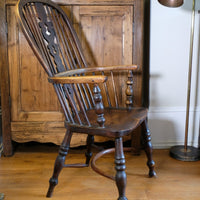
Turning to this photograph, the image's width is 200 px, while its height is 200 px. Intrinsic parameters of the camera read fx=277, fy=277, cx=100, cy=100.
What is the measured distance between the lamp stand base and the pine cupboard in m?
0.31

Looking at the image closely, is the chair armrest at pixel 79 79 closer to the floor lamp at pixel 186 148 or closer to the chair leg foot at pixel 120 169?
the chair leg foot at pixel 120 169

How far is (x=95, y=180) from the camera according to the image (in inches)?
73.5

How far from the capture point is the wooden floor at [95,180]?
5.52 feet

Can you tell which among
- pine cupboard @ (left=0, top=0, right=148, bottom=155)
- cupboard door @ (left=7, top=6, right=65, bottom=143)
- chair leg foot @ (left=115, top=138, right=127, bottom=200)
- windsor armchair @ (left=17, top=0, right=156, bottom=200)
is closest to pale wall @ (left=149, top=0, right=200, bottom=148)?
pine cupboard @ (left=0, top=0, right=148, bottom=155)

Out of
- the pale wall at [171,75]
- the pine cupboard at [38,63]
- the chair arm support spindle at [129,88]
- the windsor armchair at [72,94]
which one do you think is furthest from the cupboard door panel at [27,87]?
the pale wall at [171,75]

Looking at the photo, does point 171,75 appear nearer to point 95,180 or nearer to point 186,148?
point 186,148

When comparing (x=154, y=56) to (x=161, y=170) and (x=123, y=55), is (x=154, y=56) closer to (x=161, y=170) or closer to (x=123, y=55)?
(x=123, y=55)

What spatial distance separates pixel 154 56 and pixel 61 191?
1308 millimetres

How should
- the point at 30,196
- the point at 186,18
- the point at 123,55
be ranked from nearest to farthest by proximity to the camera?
the point at 30,196 → the point at 123,55 → the point at 186,18

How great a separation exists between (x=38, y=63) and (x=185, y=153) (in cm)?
137

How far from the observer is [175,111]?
2398 millimetres

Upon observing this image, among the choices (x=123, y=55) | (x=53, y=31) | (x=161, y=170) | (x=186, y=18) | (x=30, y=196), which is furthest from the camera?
(x=186, y=18)

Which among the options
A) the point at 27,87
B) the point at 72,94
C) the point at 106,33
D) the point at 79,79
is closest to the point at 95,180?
the point at 72,94

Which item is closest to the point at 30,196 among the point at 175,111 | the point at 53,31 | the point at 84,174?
the point at 84,174
